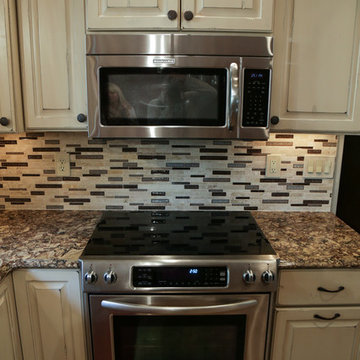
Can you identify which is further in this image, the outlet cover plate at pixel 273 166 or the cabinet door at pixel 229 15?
the outlet cover plate at pixel 273 166

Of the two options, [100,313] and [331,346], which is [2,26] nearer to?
[100,313]

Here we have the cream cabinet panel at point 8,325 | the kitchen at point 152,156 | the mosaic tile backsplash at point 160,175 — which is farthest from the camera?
the mosaic tile backsplash at point 160,175

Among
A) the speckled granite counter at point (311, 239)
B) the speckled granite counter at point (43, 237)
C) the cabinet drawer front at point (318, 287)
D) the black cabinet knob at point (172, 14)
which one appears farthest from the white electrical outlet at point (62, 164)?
the cabinet drawer front at point (318, 287)

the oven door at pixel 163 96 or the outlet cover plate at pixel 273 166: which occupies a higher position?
the oven door at pixel 163 96

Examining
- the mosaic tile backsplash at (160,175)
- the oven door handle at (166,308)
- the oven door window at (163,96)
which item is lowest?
the oven door handle at (166,308)

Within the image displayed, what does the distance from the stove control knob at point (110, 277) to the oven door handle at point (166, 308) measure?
8 cm

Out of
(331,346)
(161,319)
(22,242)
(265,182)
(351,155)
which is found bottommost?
(331,346)

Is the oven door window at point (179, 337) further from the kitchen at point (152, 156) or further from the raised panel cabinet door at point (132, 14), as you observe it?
the raised panel cabinet door at point (132, 14)

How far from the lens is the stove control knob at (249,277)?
123cm

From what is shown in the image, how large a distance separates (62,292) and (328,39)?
59.0 inches

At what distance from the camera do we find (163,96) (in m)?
1.31

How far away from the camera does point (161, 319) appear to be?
50.6 inches

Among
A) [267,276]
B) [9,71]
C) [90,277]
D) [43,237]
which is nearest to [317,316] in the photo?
[267,276]

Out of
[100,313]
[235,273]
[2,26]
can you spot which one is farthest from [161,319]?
[2,26]
